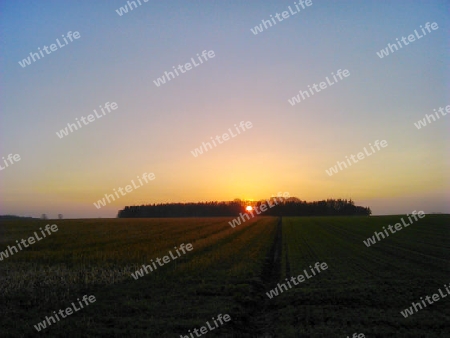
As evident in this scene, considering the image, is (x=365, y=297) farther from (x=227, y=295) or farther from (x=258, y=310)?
(x=227, y=295)

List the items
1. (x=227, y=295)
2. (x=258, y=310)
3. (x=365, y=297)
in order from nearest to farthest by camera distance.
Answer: (x=258, y=310) → (x=365, y=297) → (x=227, y=295)

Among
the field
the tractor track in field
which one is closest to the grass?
the field

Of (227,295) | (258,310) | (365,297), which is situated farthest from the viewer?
(227,295)

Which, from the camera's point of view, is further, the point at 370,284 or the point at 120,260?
the point at 120,260

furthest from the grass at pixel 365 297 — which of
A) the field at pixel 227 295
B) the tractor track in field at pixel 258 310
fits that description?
the tractor track in field at pixel 258 310

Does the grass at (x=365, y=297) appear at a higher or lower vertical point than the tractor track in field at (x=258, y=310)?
lower

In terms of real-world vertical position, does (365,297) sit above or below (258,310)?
below

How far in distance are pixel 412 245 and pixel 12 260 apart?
30.9 m

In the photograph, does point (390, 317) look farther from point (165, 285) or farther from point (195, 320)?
point (165, 285)

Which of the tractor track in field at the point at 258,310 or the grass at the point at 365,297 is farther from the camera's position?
the tractor track in field at the point at 258,310

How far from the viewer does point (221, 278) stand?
19547mm

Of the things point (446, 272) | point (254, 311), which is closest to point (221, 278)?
point (254, 311)

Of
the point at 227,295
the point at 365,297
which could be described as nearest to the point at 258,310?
the point at 227,295

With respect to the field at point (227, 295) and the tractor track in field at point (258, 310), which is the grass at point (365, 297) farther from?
the tractor track in field at point (258, 310)
